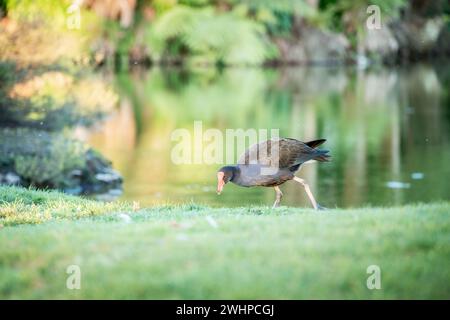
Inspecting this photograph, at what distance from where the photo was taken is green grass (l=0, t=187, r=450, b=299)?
22.3 feet

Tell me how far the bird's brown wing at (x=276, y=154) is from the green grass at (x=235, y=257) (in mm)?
1428

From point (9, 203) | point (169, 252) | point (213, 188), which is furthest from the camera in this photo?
point (213, 188)

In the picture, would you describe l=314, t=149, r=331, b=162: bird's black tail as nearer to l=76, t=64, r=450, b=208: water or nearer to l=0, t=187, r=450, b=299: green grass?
l=0, t=187, r=450, b=299: green grass

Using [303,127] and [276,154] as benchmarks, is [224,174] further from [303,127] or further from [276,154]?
[303,127]

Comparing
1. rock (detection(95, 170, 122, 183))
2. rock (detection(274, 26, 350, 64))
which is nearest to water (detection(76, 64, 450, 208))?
rock (detection(95, 170, 122, 183))

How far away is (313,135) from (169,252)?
18.8 m

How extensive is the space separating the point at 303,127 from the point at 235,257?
20.3 m

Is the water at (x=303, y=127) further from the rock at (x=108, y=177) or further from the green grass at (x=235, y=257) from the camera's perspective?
the green grass at (x=235, y=257)

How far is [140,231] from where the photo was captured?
26.5 ft

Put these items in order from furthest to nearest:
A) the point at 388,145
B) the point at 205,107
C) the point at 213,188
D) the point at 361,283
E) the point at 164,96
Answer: the point at 164,96 < the point at 205,107 < the point at 388,145 < the point at 213,188 < the point at 361,283

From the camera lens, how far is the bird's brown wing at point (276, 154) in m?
10.2
